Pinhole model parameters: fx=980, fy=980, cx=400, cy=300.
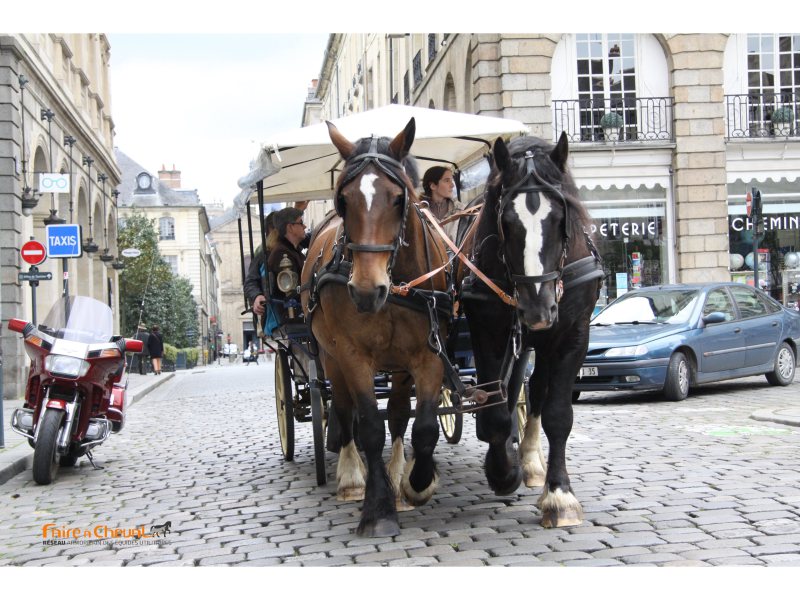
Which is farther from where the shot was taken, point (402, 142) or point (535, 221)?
point (402, 142)

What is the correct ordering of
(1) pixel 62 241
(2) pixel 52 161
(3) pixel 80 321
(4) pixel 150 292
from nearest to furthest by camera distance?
(3) pixel 80 321 → (1) pixel 62 241 → (2) pixel 52 161 → (4) pixel 150 292

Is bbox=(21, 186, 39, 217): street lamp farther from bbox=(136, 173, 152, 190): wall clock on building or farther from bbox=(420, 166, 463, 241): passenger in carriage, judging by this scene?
bbox=(136, 173, 152, 190): wall clock on building

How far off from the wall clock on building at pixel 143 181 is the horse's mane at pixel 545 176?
276 feet

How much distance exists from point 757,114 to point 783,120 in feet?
1.99

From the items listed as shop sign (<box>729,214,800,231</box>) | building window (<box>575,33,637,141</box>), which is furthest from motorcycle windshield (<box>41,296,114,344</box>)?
shop sign (<box>729,214,800,231</box>)

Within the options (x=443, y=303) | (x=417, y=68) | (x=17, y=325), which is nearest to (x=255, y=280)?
(x=17, y=325)

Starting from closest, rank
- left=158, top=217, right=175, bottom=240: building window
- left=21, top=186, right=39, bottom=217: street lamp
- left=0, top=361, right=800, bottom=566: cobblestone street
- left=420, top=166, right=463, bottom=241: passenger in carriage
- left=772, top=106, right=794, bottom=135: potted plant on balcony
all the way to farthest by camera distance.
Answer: left=0, top=361, right=800, bottom=566: cobblestone street → left=420, top=166, right=463, bottom=241: passenger in carriage → left=21, top=186, right=39, bottom=217: street lamp → left=772, top=106, right=794, bottom=135: potted plant on balcony → left=158, top=217, right=175, bottom=240: building window

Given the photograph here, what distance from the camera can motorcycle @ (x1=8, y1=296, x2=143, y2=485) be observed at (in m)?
8.30

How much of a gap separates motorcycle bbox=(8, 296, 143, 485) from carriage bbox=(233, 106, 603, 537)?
123 inches

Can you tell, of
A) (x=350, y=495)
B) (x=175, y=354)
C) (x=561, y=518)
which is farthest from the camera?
(x=175, y=354)

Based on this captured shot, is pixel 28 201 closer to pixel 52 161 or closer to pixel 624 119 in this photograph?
pixel 52 161

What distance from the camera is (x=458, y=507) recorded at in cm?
602
